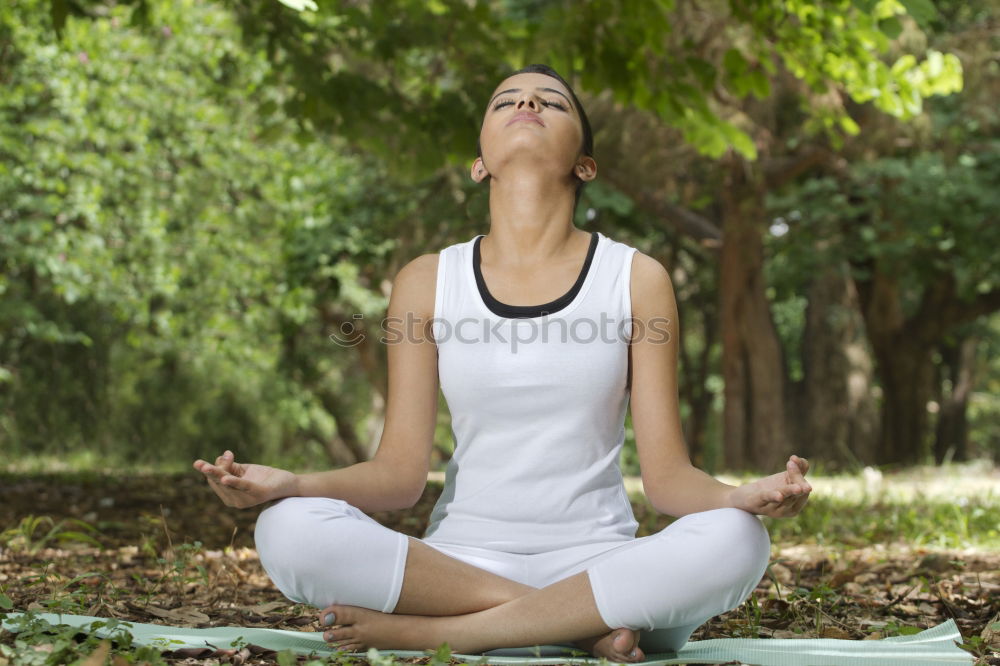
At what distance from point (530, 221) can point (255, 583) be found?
6.60 feet

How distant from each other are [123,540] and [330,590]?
3172 millimetres

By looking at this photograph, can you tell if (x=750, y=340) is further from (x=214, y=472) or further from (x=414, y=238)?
(x=214, y=472)

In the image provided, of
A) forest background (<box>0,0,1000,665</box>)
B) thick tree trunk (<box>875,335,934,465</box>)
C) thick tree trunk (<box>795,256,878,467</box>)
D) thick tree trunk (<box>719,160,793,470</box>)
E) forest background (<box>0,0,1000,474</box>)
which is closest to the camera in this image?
forest background (<box>0,0,1000,665</box>)

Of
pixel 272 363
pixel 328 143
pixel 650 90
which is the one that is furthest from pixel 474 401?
pixel 272 363

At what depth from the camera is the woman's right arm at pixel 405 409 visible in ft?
9.68

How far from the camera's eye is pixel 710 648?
2.81 metres

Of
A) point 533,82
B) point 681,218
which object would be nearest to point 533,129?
point 533,82

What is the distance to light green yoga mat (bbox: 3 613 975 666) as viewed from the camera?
258 cm

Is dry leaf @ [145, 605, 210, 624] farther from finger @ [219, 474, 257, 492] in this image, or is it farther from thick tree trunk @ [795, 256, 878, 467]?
thick tree trunk @ [795, 256, 878, 467]

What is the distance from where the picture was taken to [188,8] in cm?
1386

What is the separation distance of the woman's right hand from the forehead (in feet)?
4.33

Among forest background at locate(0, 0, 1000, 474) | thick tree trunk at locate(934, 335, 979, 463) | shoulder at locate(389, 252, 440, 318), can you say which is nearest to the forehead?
shoulder at locate(389, 252, 440, 318)

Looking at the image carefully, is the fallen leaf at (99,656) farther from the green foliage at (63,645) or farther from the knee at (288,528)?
the knee at (288,528)

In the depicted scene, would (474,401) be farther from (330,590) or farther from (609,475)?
(330,590)
